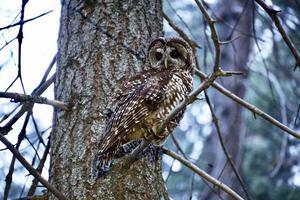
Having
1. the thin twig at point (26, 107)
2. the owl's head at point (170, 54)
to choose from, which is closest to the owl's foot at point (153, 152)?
the owl's head at point (170, 54)

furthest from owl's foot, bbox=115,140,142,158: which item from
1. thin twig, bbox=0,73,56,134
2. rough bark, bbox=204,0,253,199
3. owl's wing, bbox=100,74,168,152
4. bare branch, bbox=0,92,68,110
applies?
rough bark, bbox=204,0,253,199

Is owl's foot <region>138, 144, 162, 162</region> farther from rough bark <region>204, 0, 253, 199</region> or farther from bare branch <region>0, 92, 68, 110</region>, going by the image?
rough bark <region>204, 0, 253, 199</region>

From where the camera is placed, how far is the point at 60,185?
3.54 metres

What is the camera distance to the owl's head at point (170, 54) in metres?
4.09

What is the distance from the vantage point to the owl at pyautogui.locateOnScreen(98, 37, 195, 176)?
3.46 m

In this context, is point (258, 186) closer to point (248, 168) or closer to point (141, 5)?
point (248, 168)

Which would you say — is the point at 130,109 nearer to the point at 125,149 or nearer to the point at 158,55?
the point at 125,149

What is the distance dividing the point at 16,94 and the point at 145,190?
96 cm

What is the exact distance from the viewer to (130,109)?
3605 mm

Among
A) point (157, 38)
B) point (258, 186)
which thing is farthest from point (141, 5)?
point (258, 186)

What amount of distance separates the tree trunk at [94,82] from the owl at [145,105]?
3.5 inches

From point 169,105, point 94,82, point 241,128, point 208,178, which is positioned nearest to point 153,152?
point 169,105

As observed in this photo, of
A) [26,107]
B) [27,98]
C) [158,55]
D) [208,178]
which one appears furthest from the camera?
[158,55]

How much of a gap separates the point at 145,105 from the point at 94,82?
1.18 feet
